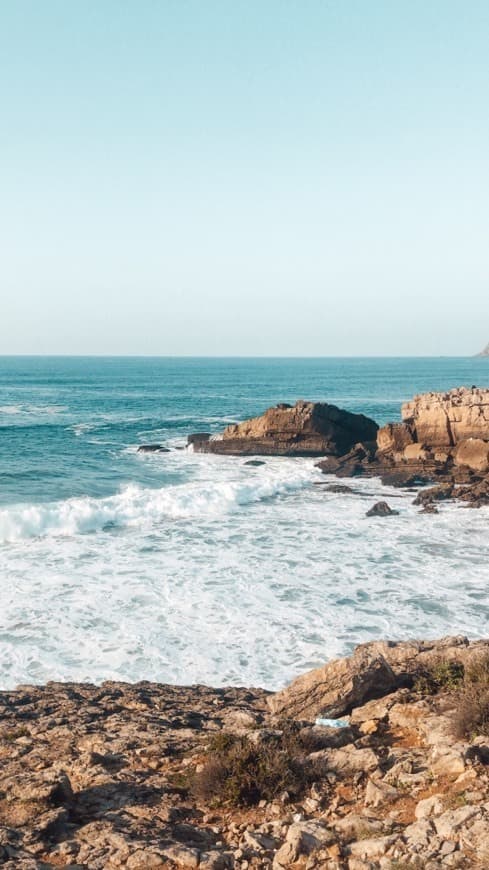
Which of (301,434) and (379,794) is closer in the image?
(379,794)

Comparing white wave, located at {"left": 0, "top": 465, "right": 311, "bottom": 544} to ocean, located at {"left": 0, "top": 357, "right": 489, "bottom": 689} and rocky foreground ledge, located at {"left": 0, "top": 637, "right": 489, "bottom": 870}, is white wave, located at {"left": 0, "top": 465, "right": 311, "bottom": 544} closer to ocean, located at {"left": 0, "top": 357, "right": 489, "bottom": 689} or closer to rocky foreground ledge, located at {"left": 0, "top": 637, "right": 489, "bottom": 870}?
ocean, located at {"left": 0, "top": 357, "right": 489, "bottom": 689}

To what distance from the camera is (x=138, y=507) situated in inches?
1164

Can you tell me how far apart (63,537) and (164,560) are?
5.26 metres

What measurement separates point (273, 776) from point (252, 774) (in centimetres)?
24

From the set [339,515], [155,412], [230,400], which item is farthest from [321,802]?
[230,400]

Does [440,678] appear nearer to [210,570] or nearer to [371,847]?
[371,847]

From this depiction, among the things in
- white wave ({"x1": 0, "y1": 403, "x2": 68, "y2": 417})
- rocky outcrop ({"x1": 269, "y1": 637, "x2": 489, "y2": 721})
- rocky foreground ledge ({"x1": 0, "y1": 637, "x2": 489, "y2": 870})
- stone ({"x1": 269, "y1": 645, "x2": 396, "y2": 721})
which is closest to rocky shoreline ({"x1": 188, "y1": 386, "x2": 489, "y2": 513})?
rocky outcrop ({"x1": 269, "y1": 637, "x2": 489, "y2": 721})

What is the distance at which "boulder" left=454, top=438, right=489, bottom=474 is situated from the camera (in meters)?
35.7

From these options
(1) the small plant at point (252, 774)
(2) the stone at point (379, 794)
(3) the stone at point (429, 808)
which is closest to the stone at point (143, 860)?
(1) the small plant at point (252, 774)

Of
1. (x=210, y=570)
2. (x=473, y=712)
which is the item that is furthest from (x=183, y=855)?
(x=210, y=570)

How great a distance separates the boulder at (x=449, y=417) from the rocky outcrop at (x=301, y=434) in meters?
5.45

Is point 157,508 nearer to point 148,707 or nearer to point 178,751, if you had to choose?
point 148,707

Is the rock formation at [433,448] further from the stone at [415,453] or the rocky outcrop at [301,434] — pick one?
the rocky outcrop at [301,434]

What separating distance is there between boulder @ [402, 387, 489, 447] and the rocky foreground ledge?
27865 mm
